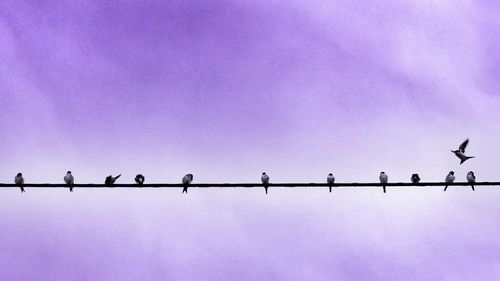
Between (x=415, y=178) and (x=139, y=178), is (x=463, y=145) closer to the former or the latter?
(x=415, y=178)

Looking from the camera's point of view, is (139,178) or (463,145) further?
(463,145)

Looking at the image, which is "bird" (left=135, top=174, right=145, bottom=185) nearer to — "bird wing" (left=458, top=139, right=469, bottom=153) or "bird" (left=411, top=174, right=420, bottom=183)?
"bird" (left=411, top=174, right=420, bottom=183)

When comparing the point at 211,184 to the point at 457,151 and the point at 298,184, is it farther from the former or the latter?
the point at 457,151

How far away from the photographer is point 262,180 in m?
24.9

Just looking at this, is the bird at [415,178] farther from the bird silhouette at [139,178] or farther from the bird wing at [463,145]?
the bird silhouette at [139,178]

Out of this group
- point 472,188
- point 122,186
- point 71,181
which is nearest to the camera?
point 122,186

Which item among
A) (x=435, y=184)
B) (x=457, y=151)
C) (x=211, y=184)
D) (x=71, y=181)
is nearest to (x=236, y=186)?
(x=211, y=184)

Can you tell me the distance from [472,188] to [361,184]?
4844mm

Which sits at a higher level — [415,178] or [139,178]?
[415,178]

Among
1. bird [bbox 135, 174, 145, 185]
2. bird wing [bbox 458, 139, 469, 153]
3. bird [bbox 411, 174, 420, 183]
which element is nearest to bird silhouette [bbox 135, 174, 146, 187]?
bird [bbox 135, 174, 145, 185]

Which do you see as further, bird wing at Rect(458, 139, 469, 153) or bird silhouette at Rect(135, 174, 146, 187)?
bird wing at Rect(458, 139, 469, 153)

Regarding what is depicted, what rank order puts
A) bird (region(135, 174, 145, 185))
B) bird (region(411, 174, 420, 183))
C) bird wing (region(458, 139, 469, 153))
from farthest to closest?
bird wing (region(458, 139, 469, 153)) < bird (region(411, 174, 420, 183)) < bird (region(135, 174, 145, 185))

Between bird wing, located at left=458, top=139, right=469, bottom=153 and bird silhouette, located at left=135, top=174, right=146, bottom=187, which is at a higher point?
bird wing, located at left=458, top=139, right=469, bottom=153

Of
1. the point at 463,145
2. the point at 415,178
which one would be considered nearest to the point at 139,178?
the point at 415,178
